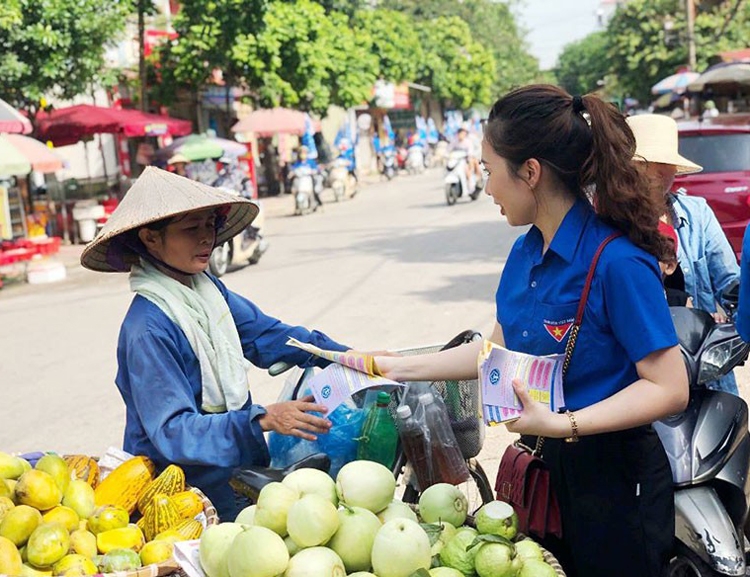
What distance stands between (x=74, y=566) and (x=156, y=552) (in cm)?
20

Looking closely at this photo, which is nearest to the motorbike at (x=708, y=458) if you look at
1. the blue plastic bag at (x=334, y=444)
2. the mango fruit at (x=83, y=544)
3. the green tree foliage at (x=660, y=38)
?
the blue plastic bag at (x=334, y=444)

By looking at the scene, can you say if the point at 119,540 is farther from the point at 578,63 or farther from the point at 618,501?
the point at 578,63

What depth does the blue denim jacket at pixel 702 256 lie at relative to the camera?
11.7 ft

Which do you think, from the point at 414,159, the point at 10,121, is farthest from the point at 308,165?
the point at 414,159

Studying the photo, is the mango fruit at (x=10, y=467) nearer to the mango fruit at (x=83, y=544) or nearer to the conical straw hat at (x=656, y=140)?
the mango fruit at (x=83, y=544)

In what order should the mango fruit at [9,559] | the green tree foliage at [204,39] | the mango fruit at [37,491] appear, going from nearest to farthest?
the mango fruit at [9,559], the mango fruit at [37,491], the green tree foliage at [204,39]

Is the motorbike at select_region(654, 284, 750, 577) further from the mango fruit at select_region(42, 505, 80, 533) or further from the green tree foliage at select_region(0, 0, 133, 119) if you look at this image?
the green tree foliage at select_region(0, 0, 133, 119)

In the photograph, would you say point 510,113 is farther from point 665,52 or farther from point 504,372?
point 665,52

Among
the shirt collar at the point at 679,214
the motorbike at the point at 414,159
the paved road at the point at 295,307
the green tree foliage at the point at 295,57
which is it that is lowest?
the motorbike at the point at 414,159

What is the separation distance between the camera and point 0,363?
8.42 metres

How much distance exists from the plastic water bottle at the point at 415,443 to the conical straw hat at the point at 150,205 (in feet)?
2.87

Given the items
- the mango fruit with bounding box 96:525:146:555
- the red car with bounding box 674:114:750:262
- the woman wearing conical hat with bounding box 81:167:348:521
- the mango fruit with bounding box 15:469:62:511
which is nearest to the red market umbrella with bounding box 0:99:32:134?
the red car with bounding box 674:114:750:262

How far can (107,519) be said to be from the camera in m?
2.56

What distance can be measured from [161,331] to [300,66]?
20905 mm
